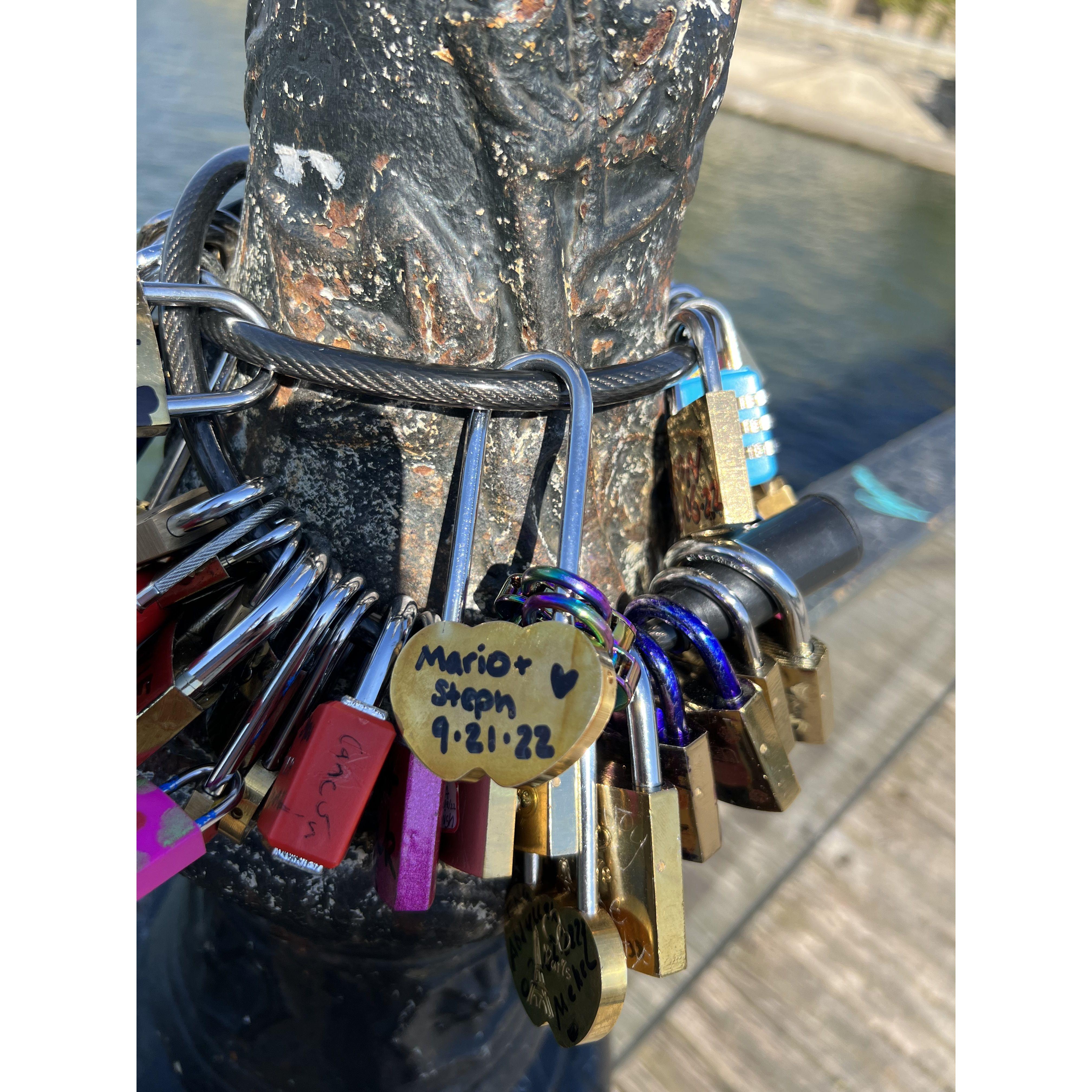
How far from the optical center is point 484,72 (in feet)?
1.72

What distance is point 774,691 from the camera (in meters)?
0.75

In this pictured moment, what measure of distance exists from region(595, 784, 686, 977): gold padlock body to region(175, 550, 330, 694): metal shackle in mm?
241

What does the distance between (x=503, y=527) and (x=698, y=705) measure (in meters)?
0.21

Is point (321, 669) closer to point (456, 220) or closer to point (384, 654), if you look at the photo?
point (384, 654)

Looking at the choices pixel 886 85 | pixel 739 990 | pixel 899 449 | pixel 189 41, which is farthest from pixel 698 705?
pixel 886 85

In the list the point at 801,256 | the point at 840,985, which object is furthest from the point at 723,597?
the point at 801,256

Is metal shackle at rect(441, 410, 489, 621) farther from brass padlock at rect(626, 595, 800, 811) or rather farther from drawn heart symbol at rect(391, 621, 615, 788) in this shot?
brass padlock at rect(626, 595, 800, 811)

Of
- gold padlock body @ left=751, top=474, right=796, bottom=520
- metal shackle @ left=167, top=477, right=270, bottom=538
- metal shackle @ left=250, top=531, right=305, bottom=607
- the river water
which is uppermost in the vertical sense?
metal shackle @ left=167, top=477, right=270, bottom=538

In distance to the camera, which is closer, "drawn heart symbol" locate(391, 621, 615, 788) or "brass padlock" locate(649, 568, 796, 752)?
"drawn heart symbol" locate(391, 621, 615, 788)

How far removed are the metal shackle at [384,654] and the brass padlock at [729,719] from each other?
18cm

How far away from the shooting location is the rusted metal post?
1.76 ft

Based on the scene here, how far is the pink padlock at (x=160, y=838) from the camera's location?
1.74 ft

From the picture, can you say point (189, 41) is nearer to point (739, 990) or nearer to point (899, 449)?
point (899, 449)

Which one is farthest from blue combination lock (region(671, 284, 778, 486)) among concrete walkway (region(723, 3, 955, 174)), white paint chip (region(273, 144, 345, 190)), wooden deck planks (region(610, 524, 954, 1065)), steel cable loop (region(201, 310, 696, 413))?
concrete walkway (region(723, 3, 955, 174))
